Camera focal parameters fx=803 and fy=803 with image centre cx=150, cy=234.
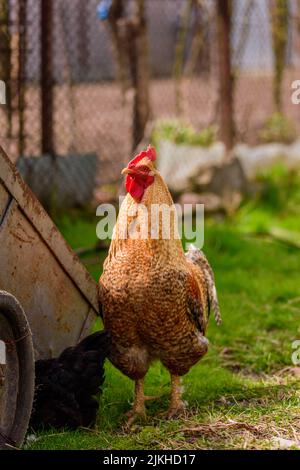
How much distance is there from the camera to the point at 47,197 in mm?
7230

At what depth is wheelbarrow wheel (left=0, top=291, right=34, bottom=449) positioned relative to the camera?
333 centimetres

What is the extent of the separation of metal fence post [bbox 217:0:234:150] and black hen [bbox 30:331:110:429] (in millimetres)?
5400

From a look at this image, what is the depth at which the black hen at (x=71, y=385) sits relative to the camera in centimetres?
370

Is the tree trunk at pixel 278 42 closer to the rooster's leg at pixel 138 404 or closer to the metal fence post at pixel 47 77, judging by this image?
the metal fence post at pixel 47 77

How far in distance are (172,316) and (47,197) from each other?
376cm

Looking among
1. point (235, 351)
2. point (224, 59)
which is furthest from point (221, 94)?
point (235, 351)

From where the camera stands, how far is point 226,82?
8.83 meters

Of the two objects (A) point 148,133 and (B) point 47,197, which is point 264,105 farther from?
(B) point 47,197

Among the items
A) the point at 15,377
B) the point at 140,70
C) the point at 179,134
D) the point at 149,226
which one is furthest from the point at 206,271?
the point at 179,134

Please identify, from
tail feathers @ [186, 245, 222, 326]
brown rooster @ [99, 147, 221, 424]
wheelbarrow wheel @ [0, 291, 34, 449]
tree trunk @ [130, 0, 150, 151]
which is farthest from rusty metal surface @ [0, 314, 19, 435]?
tree trunk @ [130, 0, 150, 151]

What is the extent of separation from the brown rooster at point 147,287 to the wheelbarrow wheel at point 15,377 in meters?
0.50

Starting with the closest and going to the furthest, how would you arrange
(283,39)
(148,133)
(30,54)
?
(30,54) → (148,133) → (283,39)

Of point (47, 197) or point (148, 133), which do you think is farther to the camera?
point (148, 133)

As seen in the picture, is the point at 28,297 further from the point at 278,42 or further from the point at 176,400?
the point at 278,42
